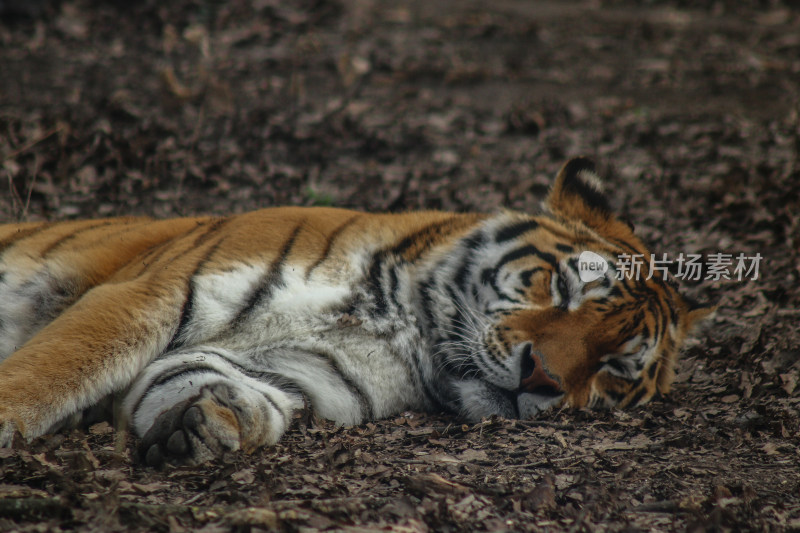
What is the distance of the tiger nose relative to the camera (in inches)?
110

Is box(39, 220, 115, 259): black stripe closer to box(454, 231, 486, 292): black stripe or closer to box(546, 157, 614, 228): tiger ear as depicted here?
box(454, 231, 486, 292): black stripe

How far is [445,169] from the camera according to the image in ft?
20.7

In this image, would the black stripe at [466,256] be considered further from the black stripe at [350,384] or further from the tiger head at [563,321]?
the black stripe at [350,384]

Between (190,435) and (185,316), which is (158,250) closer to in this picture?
(185,316)

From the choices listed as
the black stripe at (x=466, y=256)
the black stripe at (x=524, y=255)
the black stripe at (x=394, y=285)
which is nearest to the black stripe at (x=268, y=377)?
the black stripe at (x=394, y=285)

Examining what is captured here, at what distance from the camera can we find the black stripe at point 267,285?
290cm

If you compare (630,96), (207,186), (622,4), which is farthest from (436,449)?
(622,4)

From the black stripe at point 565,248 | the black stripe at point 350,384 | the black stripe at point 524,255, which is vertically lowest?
the black stripe at point 350,384

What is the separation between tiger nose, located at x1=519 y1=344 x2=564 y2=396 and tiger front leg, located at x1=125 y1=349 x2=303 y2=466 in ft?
2.97

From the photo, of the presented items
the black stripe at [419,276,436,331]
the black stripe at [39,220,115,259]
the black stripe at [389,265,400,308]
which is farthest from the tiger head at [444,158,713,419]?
the black stripe at [39,220,115,259]

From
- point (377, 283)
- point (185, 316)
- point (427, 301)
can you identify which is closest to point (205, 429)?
point (185, 316)

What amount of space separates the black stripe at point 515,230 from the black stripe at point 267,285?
0.95 meters

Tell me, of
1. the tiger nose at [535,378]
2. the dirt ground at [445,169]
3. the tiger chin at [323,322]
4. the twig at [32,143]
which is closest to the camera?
the dirt ground at [445,169]

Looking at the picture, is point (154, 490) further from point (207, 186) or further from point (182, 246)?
point (207, 186)
